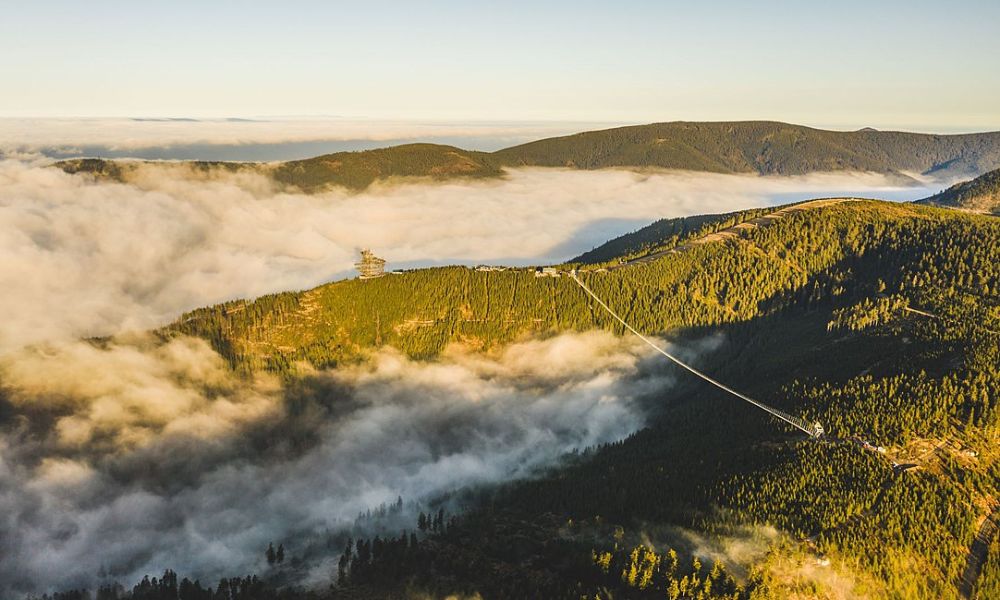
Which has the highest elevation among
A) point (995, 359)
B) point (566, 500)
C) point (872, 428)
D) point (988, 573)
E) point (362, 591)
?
point (995, 359)

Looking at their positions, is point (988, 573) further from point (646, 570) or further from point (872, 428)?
point (646, 570)

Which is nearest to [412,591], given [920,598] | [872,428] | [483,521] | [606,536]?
[483,521]

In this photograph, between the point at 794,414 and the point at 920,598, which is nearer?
the point at 920,598

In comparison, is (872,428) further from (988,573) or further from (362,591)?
(362,591)

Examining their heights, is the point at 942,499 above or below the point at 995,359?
below

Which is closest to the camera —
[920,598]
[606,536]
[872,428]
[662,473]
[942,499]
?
[920,598]

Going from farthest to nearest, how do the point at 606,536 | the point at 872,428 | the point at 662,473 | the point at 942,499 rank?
1. the point at 662,473
2. the point at 872,428
3. the point at 606,536
4. the point at 942,499

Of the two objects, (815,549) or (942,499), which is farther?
(942,499)

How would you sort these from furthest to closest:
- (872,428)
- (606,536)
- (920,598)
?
(872,428) < (606,536) < (920,598)

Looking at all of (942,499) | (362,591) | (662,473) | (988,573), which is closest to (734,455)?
(662,473)
